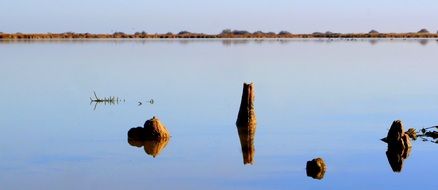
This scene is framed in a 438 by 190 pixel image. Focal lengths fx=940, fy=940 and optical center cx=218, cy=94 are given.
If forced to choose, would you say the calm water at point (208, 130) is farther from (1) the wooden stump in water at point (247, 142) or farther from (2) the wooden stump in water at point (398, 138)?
(2) the wooden stump in water at point (398, 138)

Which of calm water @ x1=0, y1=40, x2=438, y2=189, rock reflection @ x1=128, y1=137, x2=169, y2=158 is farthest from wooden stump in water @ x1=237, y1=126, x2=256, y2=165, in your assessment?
rock reflection @ x1=128, y1=137, x2=169, y2=158

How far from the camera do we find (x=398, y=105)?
2592cm

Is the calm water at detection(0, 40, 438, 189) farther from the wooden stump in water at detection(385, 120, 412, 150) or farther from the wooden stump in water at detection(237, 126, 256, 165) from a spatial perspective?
the wooden stump in water at detection(385, 120, 412, 150)

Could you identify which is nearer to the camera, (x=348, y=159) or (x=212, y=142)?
(x=348, y=159)

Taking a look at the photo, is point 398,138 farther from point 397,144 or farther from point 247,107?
point 247,107

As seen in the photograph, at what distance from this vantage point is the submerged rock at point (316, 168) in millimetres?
14642

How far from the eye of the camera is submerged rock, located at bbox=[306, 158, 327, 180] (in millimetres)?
14642

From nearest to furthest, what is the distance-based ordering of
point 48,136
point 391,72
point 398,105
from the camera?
point 48,136
point 398,105
point 391,72

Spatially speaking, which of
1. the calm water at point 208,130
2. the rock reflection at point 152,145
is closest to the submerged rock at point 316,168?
the calm water at point 208,130

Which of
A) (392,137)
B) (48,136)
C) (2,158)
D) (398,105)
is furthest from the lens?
(398,105)

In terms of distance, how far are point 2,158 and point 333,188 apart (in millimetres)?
5669

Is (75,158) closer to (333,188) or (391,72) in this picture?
(333,188)

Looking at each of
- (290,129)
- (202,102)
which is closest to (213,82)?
(202,102)

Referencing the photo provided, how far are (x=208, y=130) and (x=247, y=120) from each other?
0.85 m
